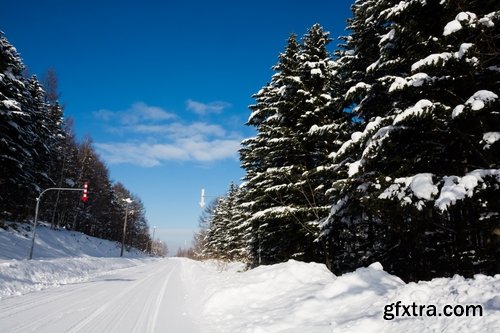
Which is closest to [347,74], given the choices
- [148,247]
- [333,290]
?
[333,290]

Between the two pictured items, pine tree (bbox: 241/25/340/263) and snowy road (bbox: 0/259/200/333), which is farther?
pine tree (bbox: 241/25/340/263)

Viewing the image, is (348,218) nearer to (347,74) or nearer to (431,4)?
(347,74)

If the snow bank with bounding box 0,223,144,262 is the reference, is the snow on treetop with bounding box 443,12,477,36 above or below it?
above

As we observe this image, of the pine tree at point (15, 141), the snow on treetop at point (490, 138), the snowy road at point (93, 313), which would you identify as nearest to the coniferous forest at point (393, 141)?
the snow on treetop at point (490, 138)

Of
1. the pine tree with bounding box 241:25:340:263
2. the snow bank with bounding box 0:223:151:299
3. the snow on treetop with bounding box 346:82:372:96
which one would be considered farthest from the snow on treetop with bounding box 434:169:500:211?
the snow bank with bounding box 0:223:151:299

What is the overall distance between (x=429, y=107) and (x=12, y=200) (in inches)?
1340

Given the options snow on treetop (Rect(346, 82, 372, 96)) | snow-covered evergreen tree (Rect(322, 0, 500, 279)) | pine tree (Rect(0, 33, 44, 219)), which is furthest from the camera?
pine tree (Rect(0, 33, 44, 219))

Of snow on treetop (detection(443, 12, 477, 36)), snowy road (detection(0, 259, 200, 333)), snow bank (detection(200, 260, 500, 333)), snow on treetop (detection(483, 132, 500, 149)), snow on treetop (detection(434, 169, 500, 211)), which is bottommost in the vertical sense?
snowy road (detection(0, 259, 200, 333))

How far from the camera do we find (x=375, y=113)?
12938mm

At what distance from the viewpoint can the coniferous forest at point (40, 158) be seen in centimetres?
2562

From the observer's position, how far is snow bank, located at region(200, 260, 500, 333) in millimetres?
4906

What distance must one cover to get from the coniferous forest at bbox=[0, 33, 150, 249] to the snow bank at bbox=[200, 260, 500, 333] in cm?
2265

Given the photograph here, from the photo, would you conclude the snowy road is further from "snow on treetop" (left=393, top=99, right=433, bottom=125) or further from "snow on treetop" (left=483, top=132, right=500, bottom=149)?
"snow on treetop" (left=483, top=132, right=500, bottom=149)

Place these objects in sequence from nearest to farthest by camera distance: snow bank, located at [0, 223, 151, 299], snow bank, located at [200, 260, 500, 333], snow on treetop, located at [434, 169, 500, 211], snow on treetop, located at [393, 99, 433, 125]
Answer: snow bank, located at [200, 260, 500, 333] < snow on treetop, located at [434, 169, 500, 211] < snow on treetop, located at [393, 99, 433, 125] < snow bank, located at [0, 223, 151, 299]
